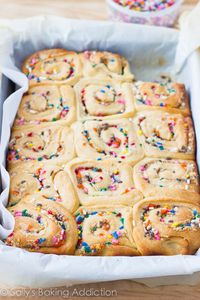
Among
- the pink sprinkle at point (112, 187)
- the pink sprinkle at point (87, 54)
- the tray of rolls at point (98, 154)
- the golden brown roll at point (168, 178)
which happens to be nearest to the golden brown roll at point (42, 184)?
the tray of rolls at point (98, 154)

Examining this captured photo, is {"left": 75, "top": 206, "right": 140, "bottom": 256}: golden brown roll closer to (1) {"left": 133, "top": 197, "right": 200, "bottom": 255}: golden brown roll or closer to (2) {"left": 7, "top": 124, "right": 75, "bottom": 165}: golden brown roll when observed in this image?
(1) {"left": 133, "top": 197, "right": 200, "bottom": 255}: golden brown roll

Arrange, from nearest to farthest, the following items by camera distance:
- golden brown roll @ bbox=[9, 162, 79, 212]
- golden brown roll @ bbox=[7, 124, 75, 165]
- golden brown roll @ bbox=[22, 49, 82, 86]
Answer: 1. golden brown roll @ bbox=[9, 162, 79, 212]
2. golden brown roll @ bbox=[7, 124, 75, 165]
3. golden brown roll @ bbox=[22, 49, 82, 86]

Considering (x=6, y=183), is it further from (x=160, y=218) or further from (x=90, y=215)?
(x=160, y=218)

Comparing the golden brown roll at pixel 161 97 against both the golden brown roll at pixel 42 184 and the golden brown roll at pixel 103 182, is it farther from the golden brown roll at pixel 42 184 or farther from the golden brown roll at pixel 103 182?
the golden brown roll at pixel 42 184

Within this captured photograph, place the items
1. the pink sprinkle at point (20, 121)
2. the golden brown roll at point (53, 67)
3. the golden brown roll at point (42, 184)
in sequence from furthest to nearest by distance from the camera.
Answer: the golden brown roll at point (53, 67) → the pink sprinkle at point (20, 121) → the golden brown roll at point (42, 184)

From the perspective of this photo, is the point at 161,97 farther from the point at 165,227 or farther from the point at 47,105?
A: the point at 165,227

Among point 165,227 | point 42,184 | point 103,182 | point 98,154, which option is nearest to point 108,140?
point 98,154

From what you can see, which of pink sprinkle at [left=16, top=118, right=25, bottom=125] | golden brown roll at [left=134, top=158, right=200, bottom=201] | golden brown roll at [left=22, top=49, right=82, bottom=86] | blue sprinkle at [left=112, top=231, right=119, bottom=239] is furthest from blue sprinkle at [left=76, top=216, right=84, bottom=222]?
golden brown roll at [left=22, top=49, right=82, bottom=86]
